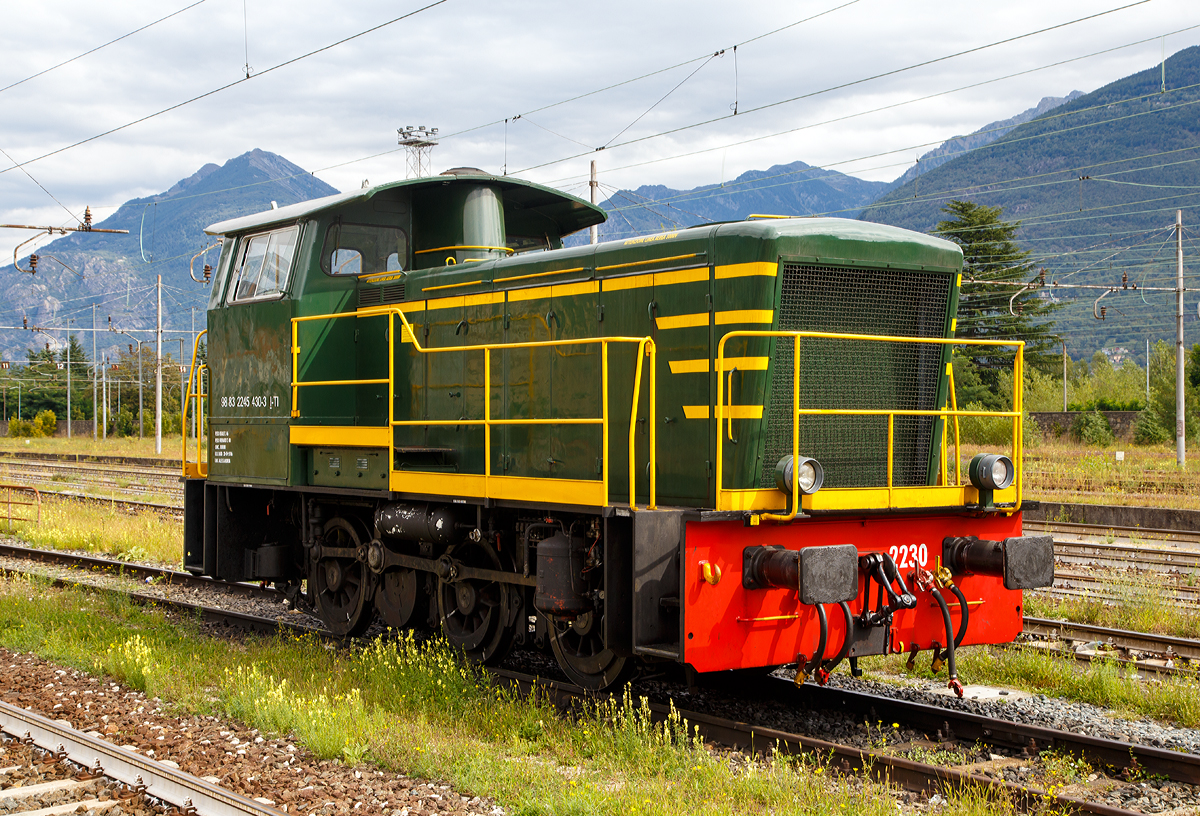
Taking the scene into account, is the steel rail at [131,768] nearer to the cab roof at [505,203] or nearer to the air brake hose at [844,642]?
the air brake hose at [844,642]

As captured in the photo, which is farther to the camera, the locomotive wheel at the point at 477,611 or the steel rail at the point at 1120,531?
the steel rail at the point at 1120,531

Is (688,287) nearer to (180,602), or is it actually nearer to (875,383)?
(875,383)

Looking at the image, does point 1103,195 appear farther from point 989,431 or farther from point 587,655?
point 587,655

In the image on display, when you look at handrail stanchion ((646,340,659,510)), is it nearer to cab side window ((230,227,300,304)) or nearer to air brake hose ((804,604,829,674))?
air brake hose ((804,604,829,674))

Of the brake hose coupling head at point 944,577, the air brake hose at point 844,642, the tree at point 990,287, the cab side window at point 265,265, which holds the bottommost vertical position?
the air brake hose at point 844,642

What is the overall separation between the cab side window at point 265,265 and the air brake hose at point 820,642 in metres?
5.18

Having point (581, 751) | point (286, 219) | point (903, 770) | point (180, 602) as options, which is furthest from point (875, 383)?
point (180, 602)

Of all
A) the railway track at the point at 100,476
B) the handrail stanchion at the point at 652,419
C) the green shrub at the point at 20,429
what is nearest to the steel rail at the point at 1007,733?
the handrail stanchion at the point at 652,419

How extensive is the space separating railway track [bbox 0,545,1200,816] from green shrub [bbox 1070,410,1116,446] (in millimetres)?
31867

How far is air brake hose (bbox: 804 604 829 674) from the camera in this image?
212 inches

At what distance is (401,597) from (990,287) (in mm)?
41777

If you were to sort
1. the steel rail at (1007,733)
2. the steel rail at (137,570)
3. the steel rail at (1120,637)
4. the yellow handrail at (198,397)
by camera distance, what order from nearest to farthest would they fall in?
the steel rail at (1007,733) < the steel rail at (1120,637) < the yellow handrail at (198,397) < the steel rail at (137,570)

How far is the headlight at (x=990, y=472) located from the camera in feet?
19.8

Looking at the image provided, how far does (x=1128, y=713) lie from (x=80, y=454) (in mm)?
39422
